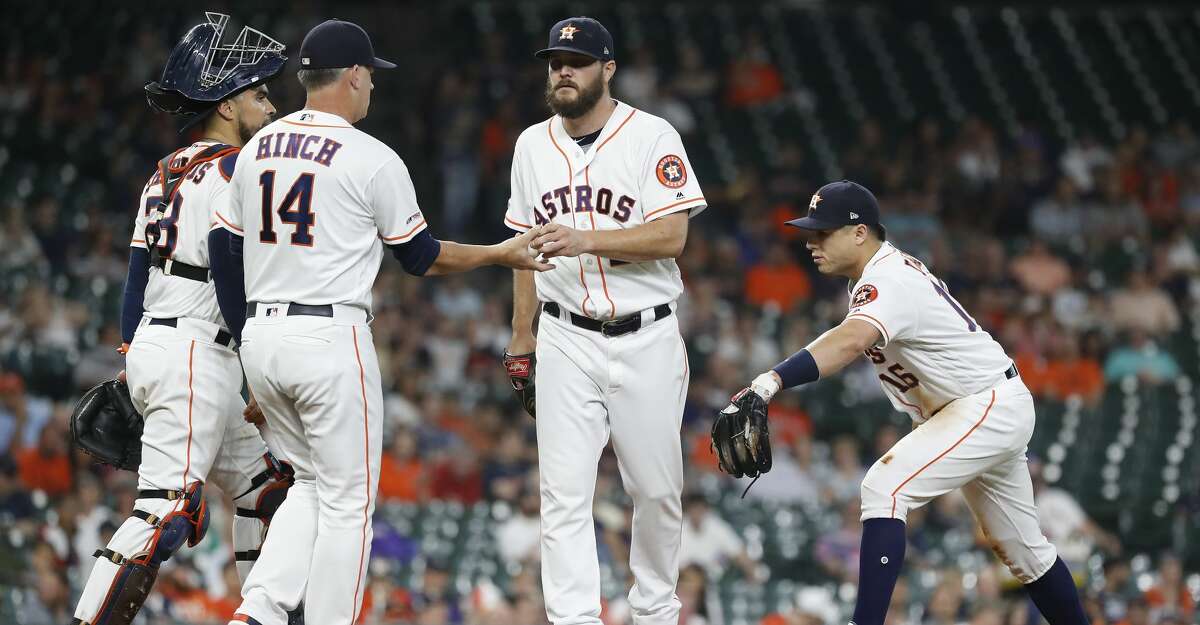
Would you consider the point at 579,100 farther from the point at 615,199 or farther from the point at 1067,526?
the point at 1067,526

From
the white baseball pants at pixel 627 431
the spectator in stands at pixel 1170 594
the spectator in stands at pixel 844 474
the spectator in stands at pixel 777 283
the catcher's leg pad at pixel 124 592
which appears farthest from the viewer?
the spectator in stands at pixel 777 283

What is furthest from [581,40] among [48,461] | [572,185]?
[48,461]

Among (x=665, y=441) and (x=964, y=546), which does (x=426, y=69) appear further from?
(x=665, y=441)

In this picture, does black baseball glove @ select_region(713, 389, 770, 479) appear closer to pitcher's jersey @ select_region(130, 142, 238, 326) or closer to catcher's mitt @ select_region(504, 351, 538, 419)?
catcher's mitt @ select_region(504, 351, 538, 419)

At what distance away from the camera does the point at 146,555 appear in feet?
16.0

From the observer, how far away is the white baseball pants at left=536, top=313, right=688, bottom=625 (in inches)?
199

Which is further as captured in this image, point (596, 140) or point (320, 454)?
point (596, 140)

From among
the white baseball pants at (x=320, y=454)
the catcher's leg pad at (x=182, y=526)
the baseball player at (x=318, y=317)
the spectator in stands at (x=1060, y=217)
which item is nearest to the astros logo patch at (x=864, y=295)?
the baseball player at (x=318, y=317)

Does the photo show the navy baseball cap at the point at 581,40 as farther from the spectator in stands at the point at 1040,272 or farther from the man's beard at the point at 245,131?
the spectator in stands at the point at 1040,272

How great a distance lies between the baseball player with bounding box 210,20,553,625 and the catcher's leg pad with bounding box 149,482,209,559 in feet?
1.55

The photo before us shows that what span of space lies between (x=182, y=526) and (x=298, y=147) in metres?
1.39

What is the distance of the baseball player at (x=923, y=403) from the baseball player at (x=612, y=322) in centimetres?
49

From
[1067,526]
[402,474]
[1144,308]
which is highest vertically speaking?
[1144,308]

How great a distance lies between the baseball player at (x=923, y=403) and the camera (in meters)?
5.09
